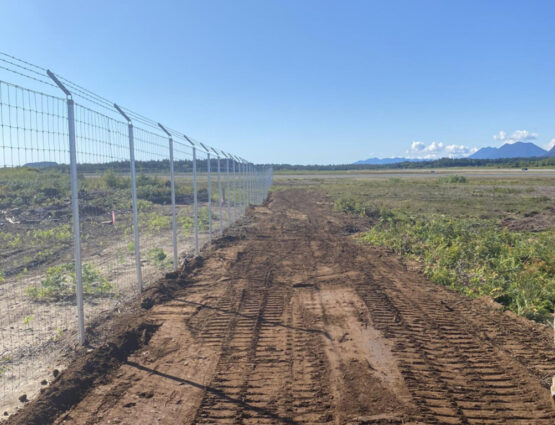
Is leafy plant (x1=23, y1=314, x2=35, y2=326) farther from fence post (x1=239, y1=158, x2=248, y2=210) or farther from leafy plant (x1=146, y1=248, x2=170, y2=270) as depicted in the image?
fence post (x1=239, y1=158, x2=248, y2=210)

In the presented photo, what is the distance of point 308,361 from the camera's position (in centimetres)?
407

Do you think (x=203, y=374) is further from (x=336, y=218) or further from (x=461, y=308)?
(x=336, y=218)

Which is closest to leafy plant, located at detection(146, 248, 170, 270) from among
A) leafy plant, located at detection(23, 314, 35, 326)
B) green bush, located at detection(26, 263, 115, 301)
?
green bush, located at detection(26, 263, 115, 301)

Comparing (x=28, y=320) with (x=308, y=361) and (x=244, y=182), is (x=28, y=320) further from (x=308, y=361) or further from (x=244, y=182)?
(x=244, y=182)

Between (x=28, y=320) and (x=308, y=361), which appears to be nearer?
(x=308, y=361)

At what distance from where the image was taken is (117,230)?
1148 cm

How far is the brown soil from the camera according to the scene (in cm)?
321

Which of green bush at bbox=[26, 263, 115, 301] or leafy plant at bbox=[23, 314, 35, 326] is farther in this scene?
green bush at bbox=[26, 263, 115, 301]

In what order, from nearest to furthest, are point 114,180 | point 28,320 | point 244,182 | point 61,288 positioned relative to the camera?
point 28,320, point 61,288, point 114,180, point 244,182

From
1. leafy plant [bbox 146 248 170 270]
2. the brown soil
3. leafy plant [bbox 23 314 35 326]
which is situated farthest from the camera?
leafy plant [bbox 146 248 170 270]

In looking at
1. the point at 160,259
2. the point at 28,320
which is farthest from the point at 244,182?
the point at 28,320

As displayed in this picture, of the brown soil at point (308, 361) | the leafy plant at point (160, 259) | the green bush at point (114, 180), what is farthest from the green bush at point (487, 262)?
the green bush at point (114, 180)

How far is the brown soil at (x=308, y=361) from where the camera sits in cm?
321

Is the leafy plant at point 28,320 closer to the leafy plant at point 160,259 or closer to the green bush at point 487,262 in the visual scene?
the leafy plant at point 160,259
